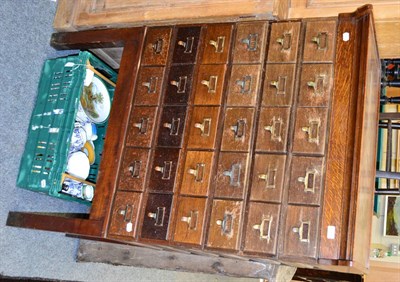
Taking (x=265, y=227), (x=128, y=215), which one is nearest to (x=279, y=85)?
(x=265, y=227)

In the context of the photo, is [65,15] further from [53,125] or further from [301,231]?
[301,231]

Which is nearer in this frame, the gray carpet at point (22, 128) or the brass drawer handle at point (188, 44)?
the brass drawer handle at point (188, 44)

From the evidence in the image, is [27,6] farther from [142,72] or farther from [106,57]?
[142,72]

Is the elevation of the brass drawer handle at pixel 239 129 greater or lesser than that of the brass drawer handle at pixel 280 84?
lesser

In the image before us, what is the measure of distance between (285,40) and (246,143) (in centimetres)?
50

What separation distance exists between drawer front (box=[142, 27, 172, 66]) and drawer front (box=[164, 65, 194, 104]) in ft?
0.31

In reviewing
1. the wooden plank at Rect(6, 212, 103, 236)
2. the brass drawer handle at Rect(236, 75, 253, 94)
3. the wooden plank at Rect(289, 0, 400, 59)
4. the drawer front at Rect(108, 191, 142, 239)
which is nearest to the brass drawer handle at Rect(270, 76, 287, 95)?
the brass drawer handle at Rect(236, 75, 253, 94)

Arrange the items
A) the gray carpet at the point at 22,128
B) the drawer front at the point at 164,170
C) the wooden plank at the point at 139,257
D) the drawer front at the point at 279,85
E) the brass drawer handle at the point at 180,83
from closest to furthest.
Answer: the drawer front at the point at 279,85 < the drawer front at the point at 164,170 < the brass drawer handle at the point at 180,83 < the gray carpet at the point at 22,128 < the wooden plank at the point at 139,257

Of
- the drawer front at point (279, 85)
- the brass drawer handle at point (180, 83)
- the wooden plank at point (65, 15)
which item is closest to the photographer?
the drawer front at point (279, 85)

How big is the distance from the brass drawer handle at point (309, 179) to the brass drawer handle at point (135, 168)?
744mm

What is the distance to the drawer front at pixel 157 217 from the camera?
2.10 meters

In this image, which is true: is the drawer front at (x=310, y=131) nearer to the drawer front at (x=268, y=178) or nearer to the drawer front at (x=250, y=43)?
the drawer front at (x=268, y=178)

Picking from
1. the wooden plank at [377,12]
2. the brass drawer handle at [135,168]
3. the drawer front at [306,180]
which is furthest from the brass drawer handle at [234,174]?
the wooden plank at [377,12]

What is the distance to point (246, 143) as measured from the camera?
2.05 meters
